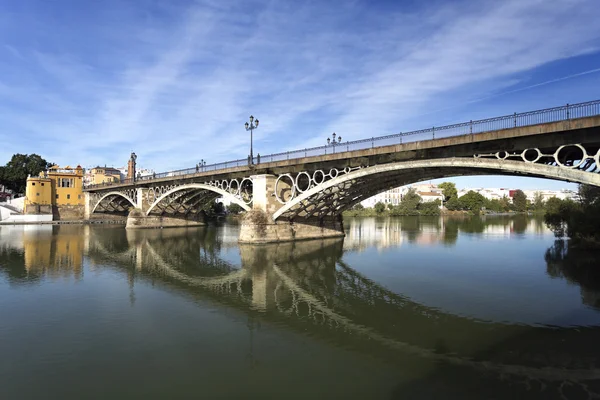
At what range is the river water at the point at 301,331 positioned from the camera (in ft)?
23.0

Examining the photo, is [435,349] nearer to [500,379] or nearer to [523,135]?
[500,379]

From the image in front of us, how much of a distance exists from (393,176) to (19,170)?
80986 mm

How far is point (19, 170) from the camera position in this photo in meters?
77.3

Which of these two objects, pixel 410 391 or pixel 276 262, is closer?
pixel 410 391

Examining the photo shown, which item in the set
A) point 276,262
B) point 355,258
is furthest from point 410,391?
point 355,258

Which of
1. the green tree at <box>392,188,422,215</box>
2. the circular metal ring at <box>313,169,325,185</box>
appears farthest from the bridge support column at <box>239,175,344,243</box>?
the green tree at <box>392,188,422,215</box>

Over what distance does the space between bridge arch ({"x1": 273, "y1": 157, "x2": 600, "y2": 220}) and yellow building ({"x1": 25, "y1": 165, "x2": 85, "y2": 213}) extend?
53249 mm

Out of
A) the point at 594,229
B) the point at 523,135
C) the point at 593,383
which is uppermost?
the point at 523,135

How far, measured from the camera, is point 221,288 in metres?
15.4

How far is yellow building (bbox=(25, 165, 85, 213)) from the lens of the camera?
63.0 meters

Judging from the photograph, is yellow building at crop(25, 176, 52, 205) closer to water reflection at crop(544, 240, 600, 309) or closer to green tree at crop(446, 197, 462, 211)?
water reflection at crop(544, 240, 600, 309)

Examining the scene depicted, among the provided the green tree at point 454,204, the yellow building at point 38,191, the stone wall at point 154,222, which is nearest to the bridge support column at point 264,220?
the stone wall at point 154,222

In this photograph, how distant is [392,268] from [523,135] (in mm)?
8688

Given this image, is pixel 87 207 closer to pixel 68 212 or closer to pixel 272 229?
pixel 68 212
